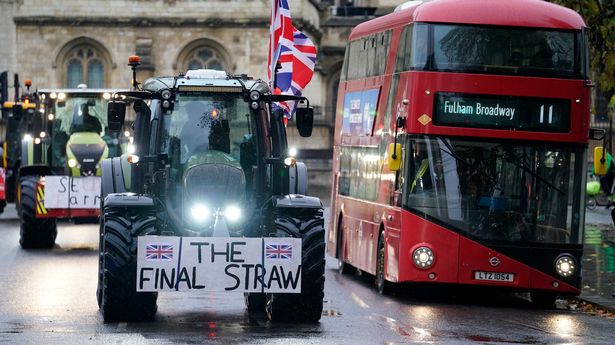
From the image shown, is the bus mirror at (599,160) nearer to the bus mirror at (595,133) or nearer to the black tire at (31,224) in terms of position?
the bus mirror at (595,133)

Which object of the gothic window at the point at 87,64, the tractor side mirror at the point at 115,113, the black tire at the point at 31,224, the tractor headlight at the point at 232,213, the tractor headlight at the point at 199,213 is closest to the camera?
the tractor headlight at the point at 199,213

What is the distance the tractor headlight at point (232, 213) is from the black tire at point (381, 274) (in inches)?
190

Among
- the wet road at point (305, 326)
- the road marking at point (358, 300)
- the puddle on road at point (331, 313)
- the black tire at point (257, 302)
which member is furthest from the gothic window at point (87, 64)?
the black tire at point (257, 302)

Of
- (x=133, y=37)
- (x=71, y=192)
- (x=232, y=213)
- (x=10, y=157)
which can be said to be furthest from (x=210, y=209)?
(x=133, y=37)

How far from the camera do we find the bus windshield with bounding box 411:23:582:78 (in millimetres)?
18672

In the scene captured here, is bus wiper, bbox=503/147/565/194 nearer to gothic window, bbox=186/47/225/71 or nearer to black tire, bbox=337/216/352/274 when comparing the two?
black tire, bbox=337/216/352/274

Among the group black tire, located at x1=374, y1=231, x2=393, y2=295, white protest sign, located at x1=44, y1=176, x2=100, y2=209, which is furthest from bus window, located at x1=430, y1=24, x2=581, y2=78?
white protest sign, located at x1=44, y1=176, x2=100, y2=209

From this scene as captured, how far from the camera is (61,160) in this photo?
2934cm

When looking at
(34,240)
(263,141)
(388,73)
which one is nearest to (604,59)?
(388,73)

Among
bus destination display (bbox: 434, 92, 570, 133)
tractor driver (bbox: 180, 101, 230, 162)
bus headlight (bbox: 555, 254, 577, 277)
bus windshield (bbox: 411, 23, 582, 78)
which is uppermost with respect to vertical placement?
bus windshield (bbox: 411, 23, 582, 78)

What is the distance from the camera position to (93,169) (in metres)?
28.8

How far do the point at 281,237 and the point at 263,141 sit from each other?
1327mm

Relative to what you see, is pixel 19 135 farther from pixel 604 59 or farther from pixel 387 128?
pixel 387 128

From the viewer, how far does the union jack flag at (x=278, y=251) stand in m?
14.7
